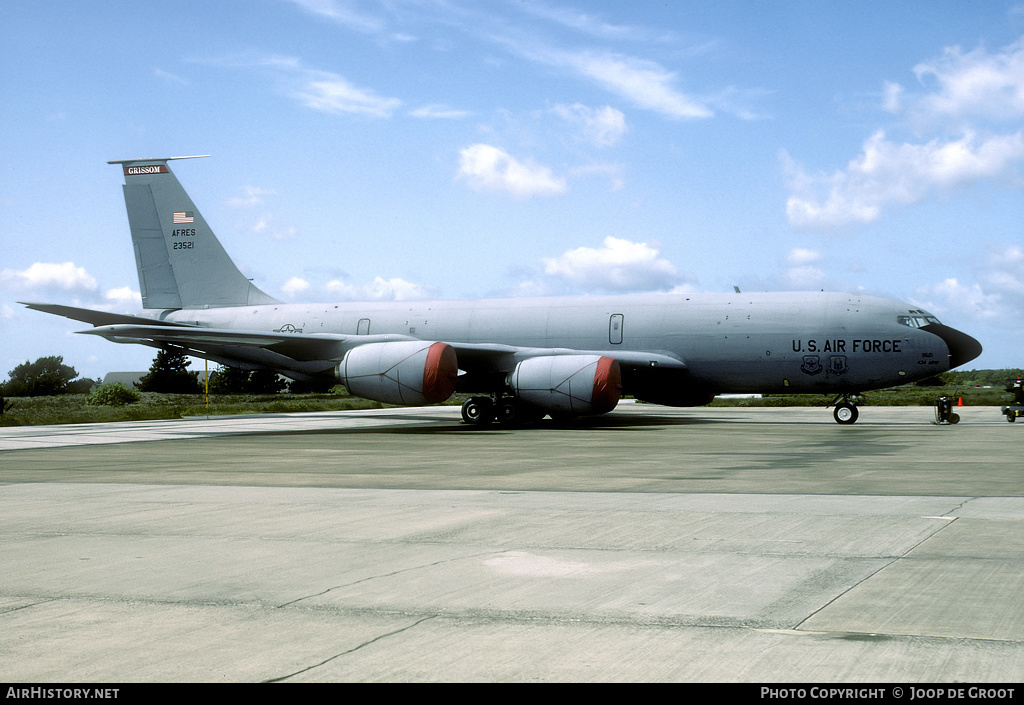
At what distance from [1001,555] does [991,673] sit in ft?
9.48

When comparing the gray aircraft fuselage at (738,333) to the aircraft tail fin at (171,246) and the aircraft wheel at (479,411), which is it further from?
the aircraft tail fin at (171,246)

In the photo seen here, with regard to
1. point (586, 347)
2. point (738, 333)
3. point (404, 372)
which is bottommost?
point (404, 372)

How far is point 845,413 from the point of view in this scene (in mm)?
25625

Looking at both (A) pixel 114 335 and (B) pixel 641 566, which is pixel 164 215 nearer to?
(A) pixel 114 335

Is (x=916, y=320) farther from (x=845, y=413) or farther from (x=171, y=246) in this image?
(x=171, y=246)

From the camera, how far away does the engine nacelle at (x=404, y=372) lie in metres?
23.7

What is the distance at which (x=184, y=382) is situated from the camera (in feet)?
195

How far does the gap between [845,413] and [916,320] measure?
10.2 ft

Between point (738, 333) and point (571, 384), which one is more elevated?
point (738, 333)

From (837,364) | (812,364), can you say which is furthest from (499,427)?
(837,364)

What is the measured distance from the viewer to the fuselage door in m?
27.0

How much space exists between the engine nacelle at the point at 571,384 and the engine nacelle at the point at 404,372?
2.02 m

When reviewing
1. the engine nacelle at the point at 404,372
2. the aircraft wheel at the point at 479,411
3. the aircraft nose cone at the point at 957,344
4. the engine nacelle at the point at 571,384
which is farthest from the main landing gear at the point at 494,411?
the aircraft nose cone at the point at 957,344
